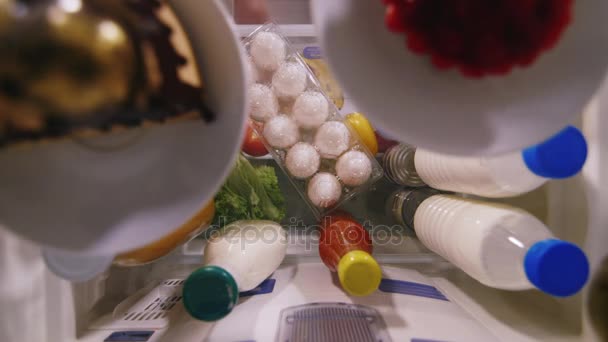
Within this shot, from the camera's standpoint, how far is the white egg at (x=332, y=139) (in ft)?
2.05

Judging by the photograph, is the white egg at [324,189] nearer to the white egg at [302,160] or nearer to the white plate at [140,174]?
the white egg at [302,160]

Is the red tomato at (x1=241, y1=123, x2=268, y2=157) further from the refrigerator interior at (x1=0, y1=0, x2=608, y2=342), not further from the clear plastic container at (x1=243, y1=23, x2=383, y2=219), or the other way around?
the refrigerator interior at (x1=0, y1=0, x2=608, y2=342)

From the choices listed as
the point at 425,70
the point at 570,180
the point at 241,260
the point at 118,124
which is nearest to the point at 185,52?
the point at 118,124

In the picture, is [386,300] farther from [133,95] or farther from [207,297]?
[133,95]

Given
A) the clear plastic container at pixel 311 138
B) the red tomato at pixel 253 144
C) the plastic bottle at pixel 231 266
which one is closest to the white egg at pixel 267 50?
the clear plastic container at pixel 311 138

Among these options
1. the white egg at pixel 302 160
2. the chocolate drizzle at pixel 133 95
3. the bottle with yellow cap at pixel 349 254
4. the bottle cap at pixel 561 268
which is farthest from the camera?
the white egg at pixel 302 160

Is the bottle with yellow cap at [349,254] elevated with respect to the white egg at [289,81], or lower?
lower

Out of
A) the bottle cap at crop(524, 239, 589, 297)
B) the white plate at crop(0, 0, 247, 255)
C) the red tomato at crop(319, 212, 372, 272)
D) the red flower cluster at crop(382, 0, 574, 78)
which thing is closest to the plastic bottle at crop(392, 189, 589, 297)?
the bottle cap at crop(524, 239, 589, 297)

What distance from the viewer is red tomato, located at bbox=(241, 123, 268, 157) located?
0.68 metres

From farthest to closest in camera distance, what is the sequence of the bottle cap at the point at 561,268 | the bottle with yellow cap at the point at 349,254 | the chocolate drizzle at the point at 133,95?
the bottle with yellow cap at the point at 349,254, the bottle cap at the point at 561,268, the chocolate drizzle at the point at 133,95

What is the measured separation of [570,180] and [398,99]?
12.9 inches

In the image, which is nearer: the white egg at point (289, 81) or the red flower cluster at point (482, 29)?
the red flower cluster at point (482, 29)

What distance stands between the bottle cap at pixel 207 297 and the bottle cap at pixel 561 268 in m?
0.33

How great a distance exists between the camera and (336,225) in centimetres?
62
